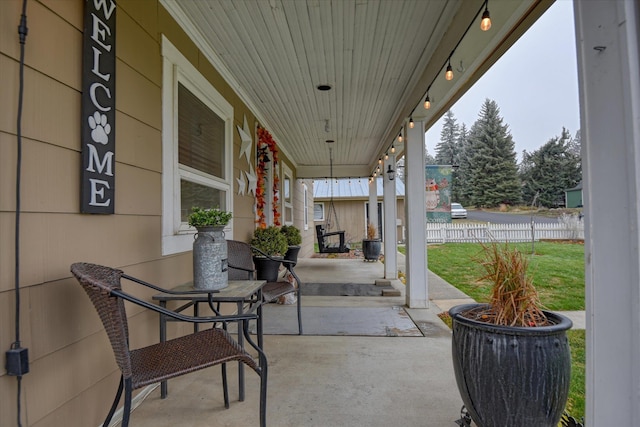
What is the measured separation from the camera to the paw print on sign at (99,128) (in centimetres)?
158

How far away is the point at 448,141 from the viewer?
37.6 m

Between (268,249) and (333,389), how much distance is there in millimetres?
2411

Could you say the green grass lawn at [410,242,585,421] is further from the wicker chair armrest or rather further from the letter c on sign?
the letter c on sign

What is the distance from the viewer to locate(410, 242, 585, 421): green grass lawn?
84.9 inches

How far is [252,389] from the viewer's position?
215 cm

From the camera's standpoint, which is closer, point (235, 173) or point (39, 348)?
point (39, 348)

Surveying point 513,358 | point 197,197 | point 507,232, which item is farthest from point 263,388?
point 507,232

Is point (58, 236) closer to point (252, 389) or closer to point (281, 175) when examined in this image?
point (252, 389)

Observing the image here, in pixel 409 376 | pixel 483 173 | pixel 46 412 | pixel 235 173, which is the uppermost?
pixel 483 173

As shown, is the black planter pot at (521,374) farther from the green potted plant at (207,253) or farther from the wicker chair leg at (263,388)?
the green potted plant at (207,253)

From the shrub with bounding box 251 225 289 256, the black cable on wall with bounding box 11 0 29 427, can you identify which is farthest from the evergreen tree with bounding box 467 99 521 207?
the black cable on wall with bounding box 11 0 29 427

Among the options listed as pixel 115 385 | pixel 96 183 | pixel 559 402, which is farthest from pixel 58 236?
pixel 559 402

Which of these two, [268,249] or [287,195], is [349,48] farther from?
[287,195]

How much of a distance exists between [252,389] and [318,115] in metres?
3.89
